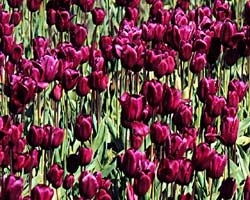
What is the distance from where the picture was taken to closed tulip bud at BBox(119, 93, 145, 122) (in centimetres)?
212

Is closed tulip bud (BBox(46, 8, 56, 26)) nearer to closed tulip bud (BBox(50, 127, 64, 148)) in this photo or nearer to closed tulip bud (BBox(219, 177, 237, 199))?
closed tulip bud (BBox(50, 127, 64, 148))

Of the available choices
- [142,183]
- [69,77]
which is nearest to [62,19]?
[69,77]

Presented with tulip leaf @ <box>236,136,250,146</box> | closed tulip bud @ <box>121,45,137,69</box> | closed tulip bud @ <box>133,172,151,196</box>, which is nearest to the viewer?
closed tulip bud @ <box>133,172,151,196</box>

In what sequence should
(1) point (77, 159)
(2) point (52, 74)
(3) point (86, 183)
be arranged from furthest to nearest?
(2) point (52, 74)
(1) point (77, 159)
(3) point (86, 183)

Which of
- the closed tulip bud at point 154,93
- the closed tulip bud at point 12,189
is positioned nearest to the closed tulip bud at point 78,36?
the closed tulip bud at point 154,93

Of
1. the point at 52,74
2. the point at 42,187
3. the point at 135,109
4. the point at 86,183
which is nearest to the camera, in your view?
the point at 42,187

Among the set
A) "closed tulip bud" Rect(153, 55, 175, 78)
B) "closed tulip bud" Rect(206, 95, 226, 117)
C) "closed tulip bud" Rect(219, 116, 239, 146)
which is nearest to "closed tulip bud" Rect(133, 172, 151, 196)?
"closed tulip bud" Rect(219, 116, 239, 146)

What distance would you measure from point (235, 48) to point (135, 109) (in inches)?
44.2

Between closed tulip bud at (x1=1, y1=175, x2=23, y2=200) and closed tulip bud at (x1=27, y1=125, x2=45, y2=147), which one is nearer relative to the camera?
closed tulip bud at (x1=1, y1=175, x2=23, y2=200)

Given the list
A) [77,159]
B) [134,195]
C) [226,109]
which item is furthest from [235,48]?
[134,195]

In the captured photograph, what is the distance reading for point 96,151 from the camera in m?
3.00

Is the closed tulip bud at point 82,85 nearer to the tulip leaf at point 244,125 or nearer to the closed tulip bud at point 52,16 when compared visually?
the tulip leaf at point 244,125

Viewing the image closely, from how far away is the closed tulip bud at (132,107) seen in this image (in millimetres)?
2125

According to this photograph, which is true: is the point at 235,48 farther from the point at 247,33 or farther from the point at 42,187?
the point at 42,187
